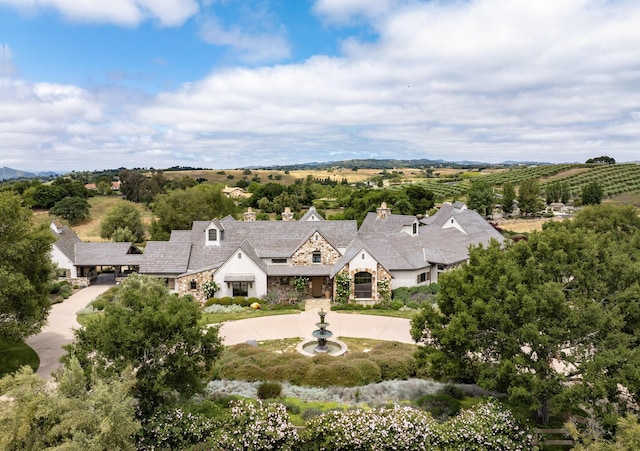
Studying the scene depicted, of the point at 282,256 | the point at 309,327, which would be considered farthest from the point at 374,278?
the point at 282,256

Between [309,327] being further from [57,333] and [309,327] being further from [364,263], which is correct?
[57,333]

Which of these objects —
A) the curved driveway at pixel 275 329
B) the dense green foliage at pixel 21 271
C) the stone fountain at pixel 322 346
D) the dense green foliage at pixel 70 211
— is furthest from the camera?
the dense green foliage at pixel 70 211

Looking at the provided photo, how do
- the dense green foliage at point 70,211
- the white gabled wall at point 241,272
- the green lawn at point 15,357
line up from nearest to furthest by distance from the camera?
the green lawn at point 15,357 → the white gabled wall at point 241,272 → the dense green foliage at point 70,211

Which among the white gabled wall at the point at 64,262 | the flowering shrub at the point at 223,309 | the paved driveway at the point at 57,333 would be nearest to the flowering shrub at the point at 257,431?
the paved driveway at the point at 57,333

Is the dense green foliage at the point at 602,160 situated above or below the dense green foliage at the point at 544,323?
above

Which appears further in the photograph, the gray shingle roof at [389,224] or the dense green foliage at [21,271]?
the gray shingle roof at [389,224]

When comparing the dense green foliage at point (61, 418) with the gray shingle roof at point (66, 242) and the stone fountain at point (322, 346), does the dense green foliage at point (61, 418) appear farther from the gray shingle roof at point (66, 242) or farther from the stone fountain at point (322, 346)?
the gray shingle roof at point (66, 242)

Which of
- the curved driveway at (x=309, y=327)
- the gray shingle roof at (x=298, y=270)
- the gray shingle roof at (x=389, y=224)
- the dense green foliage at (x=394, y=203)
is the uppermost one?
the dense green foliage at (x=394, y=203)
